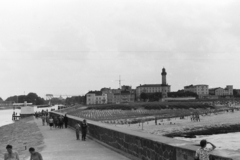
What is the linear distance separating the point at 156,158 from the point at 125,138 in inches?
114

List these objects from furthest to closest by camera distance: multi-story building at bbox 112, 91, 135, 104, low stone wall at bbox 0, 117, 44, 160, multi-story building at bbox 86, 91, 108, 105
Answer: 1. multi-story building at bbox 112, 91, 135, 104
2. multi-story building at bbox 86, 91, 108, 105
3. low stone wall at bbox 0, 117, 44, 160

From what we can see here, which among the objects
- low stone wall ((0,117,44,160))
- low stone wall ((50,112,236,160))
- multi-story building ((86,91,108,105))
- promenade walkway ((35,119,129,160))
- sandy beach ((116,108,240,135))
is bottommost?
sandy beach ((116,108,240,135))

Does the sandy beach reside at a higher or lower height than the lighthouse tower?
lower

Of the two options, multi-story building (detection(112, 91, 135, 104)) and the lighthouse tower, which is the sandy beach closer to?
the lighthouse tower

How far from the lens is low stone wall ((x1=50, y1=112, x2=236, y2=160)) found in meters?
7.60

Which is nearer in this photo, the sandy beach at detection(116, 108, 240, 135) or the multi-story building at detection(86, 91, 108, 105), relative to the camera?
the sandy beach at detection(116, 108, 240, 135)

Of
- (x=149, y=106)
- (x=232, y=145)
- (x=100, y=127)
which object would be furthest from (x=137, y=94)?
(x=100, y=127)

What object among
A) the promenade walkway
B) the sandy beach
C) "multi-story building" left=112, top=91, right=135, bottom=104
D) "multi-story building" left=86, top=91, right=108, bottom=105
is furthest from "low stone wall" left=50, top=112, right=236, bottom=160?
"multi-story building" left=112, top=91, right=135, bottom=104

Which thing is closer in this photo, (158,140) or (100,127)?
(158,140)

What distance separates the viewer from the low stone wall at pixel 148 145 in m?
7.60

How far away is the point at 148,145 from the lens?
9.67 meters

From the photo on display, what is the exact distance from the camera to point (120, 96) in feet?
581

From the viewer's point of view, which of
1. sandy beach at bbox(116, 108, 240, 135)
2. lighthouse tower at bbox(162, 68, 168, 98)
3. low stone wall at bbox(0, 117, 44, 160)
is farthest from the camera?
lighthouse tower at bbox(162, 68, 168, 98)

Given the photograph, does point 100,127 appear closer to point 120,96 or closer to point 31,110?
point 31,110
